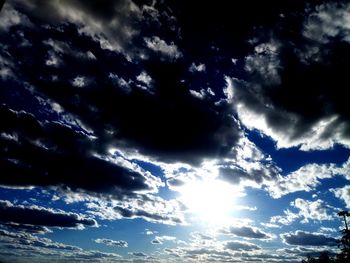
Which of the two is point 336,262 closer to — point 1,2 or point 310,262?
point 310,262

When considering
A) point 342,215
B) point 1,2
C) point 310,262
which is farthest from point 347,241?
point 1,2

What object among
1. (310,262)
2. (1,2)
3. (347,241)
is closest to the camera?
(1,2)

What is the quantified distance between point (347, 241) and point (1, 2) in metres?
88.2

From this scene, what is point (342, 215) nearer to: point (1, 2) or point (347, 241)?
point (347, 241)

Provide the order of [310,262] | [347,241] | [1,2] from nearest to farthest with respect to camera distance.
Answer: [1,2] < [347,241] < [310,262]

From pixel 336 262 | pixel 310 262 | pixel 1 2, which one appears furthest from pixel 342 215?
pixel 1 2

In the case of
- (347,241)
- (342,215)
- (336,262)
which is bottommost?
(336,262)

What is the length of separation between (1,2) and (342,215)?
89.9 metres

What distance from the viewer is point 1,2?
381cm

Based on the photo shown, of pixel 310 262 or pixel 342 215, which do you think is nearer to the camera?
pixel 342 215

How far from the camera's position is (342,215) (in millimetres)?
74312

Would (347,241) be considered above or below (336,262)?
above

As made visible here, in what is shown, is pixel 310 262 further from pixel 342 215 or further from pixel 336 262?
pixel 342 215

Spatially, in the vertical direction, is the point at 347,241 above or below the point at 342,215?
below
